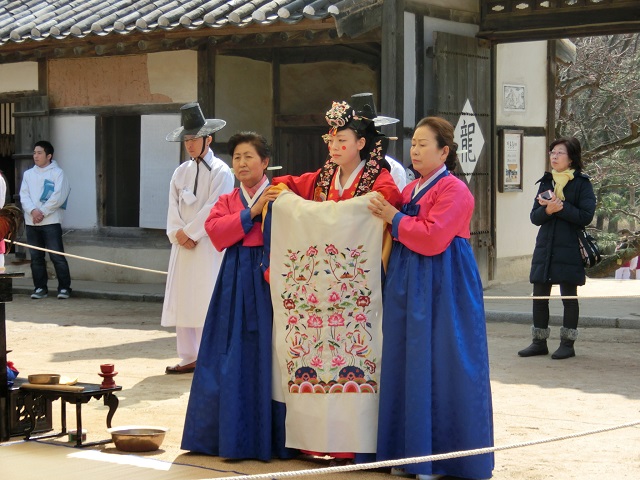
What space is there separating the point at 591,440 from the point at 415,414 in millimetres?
1496

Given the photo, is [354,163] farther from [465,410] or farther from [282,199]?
[465,410]

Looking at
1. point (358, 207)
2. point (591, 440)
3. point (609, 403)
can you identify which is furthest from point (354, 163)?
point (609, 403)

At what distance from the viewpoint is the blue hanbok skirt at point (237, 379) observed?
17.8ft

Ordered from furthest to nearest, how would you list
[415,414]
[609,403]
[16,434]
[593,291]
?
[593,291] → [609,403] → [16,434] → [415,414]

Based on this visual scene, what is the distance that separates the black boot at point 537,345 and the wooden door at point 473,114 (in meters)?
3.60

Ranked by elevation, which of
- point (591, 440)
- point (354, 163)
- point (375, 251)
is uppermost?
point (354, 163)

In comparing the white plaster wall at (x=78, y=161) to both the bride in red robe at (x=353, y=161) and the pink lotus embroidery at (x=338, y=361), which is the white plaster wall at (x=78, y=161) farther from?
the pink lotus embroidery at (x=338, y=361)

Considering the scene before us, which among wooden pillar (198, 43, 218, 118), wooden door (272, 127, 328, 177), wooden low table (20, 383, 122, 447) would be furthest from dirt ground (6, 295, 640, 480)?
wooden door (272, 127, 328, 177)

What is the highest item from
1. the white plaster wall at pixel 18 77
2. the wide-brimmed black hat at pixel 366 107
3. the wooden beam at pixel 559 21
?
the wooden beam at pixel 559 21

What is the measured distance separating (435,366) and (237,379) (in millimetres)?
1019

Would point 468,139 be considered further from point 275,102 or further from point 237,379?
point 237,379

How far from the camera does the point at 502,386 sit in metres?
7.61

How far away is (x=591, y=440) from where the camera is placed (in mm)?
5996

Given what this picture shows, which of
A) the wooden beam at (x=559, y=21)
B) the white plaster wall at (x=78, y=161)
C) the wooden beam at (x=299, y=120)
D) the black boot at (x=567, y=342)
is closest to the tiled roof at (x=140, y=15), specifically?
the white plaster wall at (x=78, y=161)
